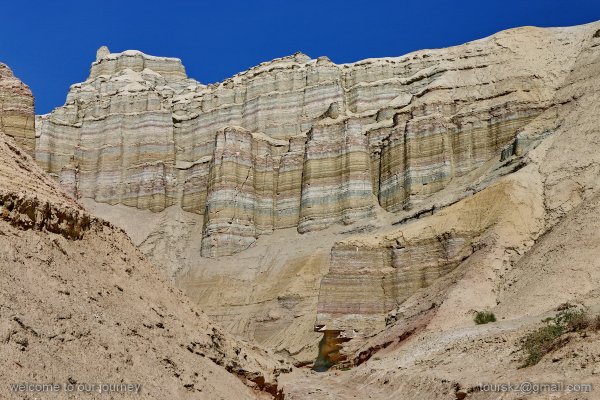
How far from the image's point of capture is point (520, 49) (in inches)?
2424

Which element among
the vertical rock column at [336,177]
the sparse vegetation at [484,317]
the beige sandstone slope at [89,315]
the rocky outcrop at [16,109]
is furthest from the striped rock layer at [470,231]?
the rocky outcrop at [16,109]

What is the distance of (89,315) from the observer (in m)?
11.2

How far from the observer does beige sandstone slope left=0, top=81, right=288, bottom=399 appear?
31.4ft

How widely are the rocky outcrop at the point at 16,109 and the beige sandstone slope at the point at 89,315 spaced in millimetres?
23742

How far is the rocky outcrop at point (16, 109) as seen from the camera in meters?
38.0

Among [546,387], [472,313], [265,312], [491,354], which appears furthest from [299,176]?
[546,387]

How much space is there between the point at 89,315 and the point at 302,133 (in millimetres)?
58462

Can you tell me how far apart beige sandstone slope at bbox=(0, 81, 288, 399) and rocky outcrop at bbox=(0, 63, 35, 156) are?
77.9ft

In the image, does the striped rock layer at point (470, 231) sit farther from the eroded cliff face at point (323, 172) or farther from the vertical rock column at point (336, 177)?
the vertical rock column at point (336, 177)

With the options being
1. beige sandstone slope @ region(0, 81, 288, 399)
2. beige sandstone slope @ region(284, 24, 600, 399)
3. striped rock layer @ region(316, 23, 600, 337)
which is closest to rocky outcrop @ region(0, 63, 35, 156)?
striped rock layer @ region(316, 23, 600, 337)

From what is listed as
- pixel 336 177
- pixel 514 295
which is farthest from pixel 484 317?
pixel 336 177

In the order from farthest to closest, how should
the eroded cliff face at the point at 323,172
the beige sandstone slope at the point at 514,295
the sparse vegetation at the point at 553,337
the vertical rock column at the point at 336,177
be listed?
the vertical rock column at the point at 336,177 → the eroded cliff face at the point at 323,172 → the beige sandstone slope at the point at 514,295 → the sparse vegetation at the point at 553,337

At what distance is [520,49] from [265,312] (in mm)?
32761

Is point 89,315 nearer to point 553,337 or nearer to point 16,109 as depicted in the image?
point 553,337
